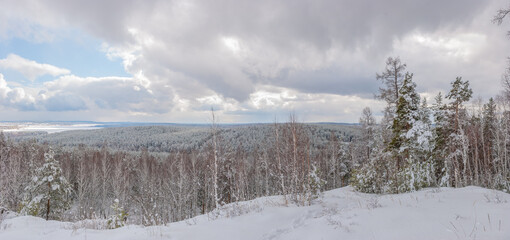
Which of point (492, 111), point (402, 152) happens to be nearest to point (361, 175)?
point (402, 152)

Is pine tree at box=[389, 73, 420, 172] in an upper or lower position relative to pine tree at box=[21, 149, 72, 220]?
upper

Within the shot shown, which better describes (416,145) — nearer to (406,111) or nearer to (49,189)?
(406,111)

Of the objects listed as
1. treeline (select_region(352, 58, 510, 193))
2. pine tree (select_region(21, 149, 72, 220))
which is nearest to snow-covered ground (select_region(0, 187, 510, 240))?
treeline (select_region(352, 58, 510, 193))

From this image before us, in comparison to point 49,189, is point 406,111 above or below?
above

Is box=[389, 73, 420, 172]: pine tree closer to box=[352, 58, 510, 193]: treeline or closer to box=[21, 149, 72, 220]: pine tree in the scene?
box=[352, 58, 510, 193]: treeline

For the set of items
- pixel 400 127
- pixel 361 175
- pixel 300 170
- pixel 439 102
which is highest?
pixel 439 102

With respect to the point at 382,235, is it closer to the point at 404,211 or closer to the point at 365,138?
the point at 404,211

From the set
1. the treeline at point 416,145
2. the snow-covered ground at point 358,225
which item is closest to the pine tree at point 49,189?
the snow-covered ground at point 358,225

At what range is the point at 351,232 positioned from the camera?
5094 millimetres

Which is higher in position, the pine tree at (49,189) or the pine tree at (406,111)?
the pine tree at (406,111)

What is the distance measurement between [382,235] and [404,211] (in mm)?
1650

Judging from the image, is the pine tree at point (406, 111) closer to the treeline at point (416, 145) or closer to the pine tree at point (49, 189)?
the treeline at point (416, 145)

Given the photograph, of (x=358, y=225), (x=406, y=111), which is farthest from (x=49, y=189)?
(x=406, y=111)

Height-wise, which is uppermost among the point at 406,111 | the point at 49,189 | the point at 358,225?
the point at 406,111
